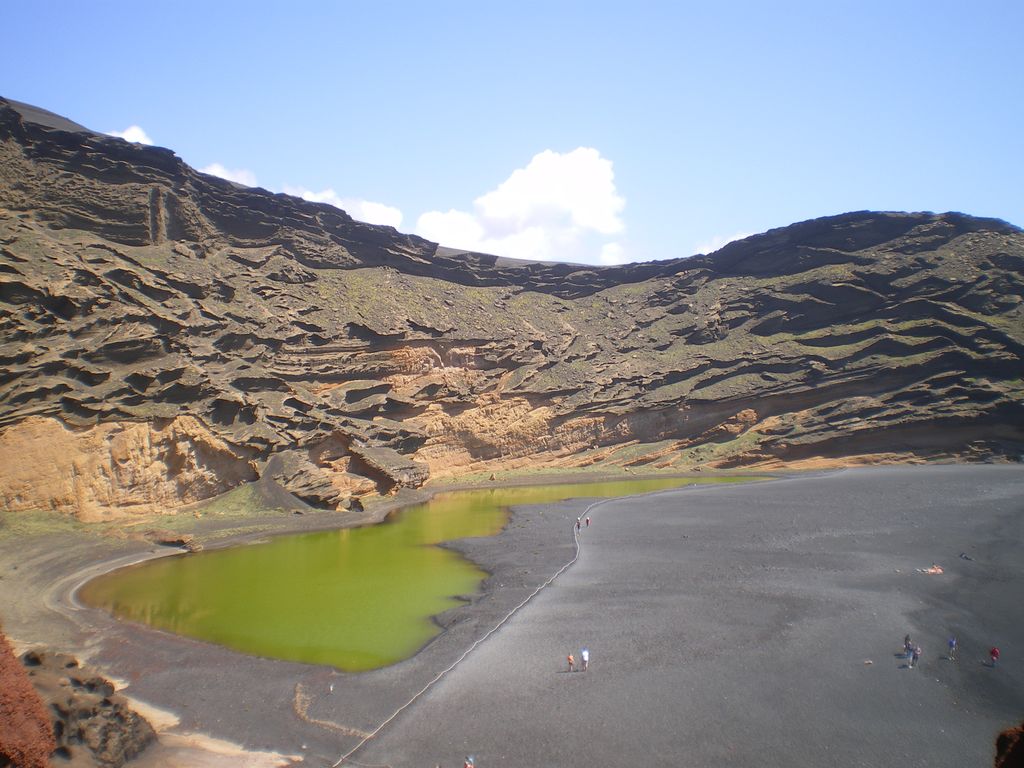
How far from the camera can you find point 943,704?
13.3 m

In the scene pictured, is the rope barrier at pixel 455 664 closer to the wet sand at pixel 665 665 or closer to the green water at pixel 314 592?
the wet sand at pixel 665 665

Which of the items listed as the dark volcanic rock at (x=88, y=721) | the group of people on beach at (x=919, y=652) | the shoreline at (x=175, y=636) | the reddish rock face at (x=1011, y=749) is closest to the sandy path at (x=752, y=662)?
the group of people on beach at (x=919, y=652)

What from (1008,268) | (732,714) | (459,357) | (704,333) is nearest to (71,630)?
(732,714)

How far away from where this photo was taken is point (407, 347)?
5338cm

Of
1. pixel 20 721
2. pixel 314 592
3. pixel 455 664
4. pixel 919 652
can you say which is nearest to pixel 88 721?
pixel 20 721

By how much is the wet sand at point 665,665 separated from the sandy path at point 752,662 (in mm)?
54

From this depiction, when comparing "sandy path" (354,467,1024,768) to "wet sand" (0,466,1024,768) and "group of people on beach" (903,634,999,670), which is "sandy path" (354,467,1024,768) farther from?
"group of people on beach" (903,634,999,670)

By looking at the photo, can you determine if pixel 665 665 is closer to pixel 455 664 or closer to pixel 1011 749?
pixel 455 664

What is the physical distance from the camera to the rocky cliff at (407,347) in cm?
3409

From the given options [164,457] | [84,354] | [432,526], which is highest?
[84,354]

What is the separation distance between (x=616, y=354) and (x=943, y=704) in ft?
168

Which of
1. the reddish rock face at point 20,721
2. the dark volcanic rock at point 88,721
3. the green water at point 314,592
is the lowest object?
the green water at point 314,592

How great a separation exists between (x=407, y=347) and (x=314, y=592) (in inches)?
1213

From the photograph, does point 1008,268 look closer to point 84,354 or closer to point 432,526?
point 432,526
